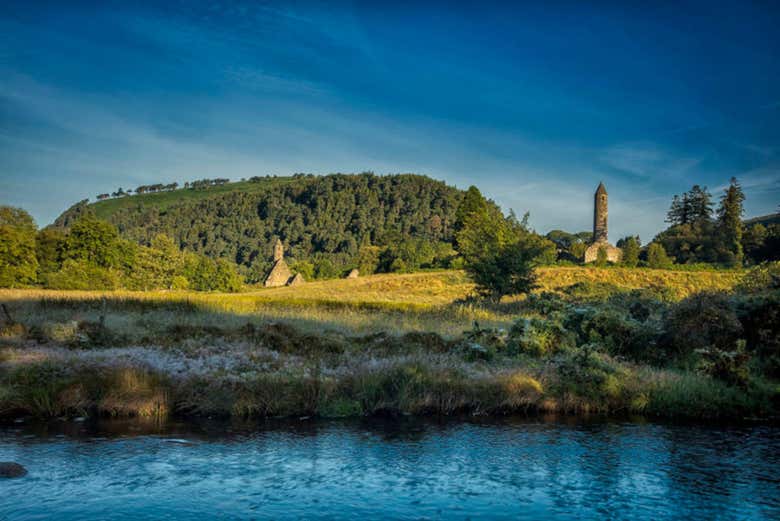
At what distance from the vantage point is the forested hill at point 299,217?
140 metres

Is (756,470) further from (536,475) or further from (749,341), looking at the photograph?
(749,341)

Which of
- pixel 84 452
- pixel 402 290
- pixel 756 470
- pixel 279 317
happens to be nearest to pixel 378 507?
pixel 84 452

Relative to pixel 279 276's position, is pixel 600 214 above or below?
above

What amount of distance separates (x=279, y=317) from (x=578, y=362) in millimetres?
14576

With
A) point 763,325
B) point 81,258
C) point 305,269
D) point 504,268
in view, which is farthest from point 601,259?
point 81,258

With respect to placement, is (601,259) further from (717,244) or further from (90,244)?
(90,244)

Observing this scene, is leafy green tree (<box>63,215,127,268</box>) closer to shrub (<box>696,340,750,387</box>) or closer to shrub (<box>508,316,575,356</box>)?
shrub (<box>508,316,575,356</box>)

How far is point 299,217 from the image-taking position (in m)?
159

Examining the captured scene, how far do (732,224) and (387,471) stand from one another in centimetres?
7981

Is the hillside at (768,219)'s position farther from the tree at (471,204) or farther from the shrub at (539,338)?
the shrub at (539,338)

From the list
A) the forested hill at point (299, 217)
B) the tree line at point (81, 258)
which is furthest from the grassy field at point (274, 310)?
the forested hill at point (299, 217)

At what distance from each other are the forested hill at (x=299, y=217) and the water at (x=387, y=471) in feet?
381

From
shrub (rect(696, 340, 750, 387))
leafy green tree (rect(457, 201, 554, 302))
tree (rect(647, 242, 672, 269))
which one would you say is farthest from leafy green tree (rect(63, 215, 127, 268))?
shrub (rect(696, 340, 750, 387))

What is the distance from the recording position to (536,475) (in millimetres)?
8156
